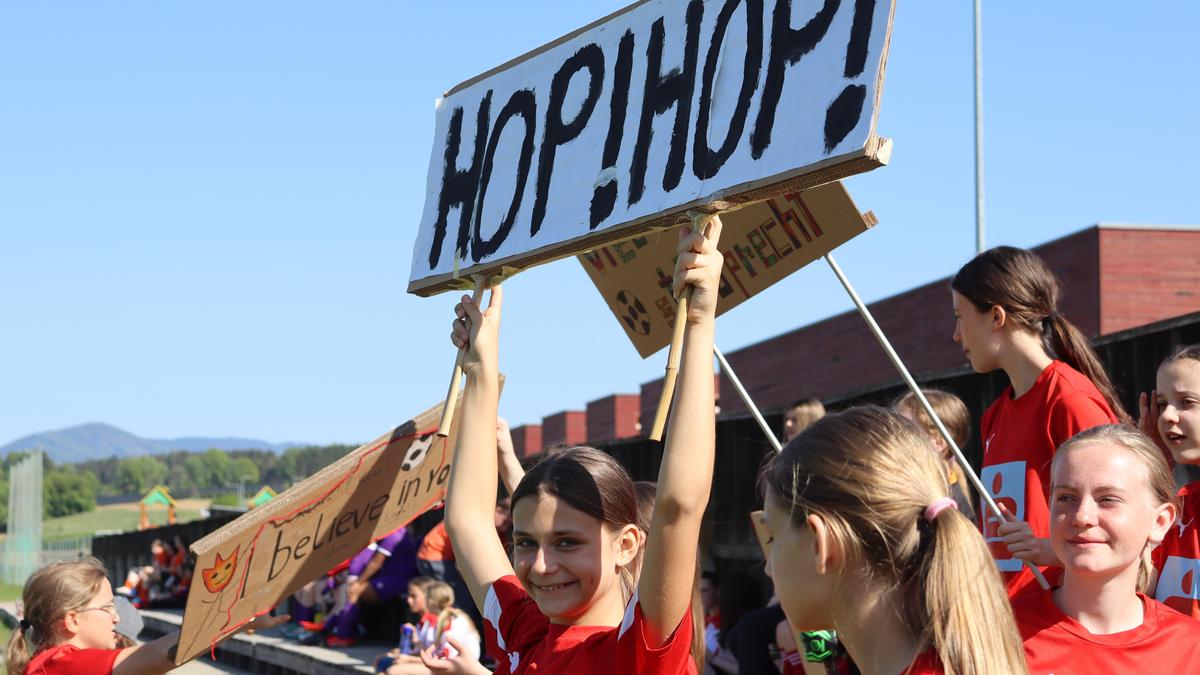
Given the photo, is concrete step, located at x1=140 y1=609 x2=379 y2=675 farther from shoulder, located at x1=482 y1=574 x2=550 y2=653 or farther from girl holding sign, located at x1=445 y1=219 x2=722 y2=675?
shoulder, located at x1=482 y1=574 x2=550 y2=653

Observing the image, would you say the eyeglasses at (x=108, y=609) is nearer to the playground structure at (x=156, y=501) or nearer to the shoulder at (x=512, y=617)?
the shoulder at (x=512, y=617)

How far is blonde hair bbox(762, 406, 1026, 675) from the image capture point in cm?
221

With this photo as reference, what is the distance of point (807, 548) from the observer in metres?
2.41

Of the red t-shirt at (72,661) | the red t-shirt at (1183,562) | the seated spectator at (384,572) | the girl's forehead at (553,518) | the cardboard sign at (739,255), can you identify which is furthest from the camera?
the seated spectator at (384,572)

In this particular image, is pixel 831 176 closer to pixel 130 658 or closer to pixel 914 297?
pixel 130 658

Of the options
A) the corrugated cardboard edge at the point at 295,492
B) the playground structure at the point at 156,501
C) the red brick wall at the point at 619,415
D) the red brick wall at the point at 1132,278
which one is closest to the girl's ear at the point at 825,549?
the corrugated cardboard edge at the point at 295,492

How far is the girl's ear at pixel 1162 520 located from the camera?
122 inches


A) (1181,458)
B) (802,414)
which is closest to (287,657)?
(802,414)

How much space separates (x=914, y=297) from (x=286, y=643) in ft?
27.4

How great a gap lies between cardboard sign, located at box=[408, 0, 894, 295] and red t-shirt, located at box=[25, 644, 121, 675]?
1.55m

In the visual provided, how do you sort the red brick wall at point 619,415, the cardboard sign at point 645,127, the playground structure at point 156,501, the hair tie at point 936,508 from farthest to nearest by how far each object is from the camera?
the playground structure at point 156,501 → the red brick wall at point 619,415 → the cardboard sign at point 645,127 → the hair tie at point 936,508

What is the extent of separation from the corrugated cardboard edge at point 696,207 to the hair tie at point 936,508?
2.55 feet

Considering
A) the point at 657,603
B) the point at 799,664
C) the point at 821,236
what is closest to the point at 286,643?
the point at 799,664

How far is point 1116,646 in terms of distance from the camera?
2967mm
